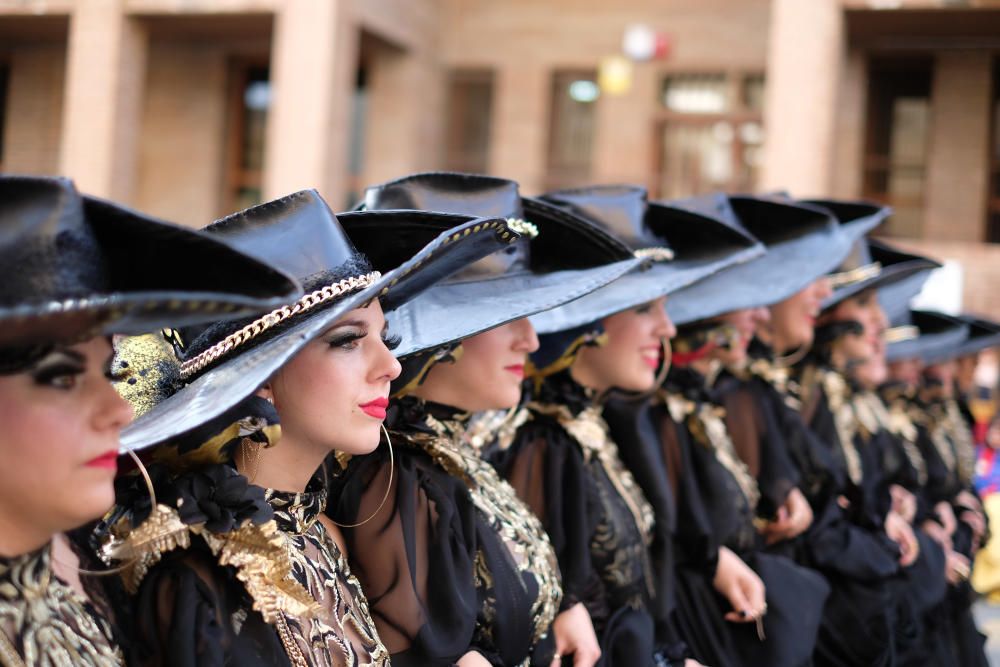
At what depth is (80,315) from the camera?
1446 mm

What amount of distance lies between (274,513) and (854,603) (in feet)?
10.9

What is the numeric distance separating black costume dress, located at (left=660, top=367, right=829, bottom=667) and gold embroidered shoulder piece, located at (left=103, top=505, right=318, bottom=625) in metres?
2.12

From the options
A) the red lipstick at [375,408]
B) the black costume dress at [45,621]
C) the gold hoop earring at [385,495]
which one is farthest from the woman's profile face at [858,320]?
the black costume dress at [45,621]

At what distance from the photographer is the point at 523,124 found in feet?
60.3

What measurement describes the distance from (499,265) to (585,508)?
2.40 ft

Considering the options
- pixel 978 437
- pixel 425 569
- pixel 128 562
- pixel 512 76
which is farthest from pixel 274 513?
pixel 512 76

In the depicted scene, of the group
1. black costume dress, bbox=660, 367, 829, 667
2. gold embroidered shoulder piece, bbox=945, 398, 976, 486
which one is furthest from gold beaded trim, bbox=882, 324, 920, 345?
black costume dress, bbox=660, 367, 829, 667

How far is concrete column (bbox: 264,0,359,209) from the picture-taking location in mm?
16078

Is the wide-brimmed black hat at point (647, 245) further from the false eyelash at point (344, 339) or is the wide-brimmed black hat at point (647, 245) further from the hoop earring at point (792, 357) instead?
the hoop earring at point (792, 357)

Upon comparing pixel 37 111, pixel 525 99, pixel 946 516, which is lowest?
pixel 946 516

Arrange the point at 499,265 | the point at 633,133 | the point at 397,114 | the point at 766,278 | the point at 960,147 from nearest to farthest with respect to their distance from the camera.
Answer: the point at 499,265
the point at 766,278
the point at 960,147
the point at 633,133
the point at 397,114

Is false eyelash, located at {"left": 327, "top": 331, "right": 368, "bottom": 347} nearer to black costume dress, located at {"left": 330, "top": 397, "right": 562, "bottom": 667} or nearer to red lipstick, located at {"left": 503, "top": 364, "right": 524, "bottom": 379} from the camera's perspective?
black costume dress, located at {"left": 330, "top": 397, "right": 562, "bottom": 667}

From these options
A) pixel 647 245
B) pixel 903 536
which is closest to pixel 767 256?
pixel 647 245

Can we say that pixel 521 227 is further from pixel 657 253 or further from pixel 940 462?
pixel 940 462
